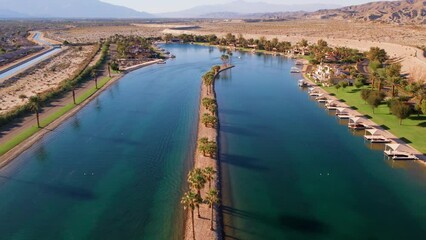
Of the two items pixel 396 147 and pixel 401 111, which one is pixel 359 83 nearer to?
pixel 401 111

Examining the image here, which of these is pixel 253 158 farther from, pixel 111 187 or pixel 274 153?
pixel 111 187

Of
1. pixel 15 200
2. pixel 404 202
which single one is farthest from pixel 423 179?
pixel 15 200

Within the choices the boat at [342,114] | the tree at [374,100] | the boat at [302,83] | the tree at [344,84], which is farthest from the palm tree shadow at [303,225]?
the boat at [302,83]

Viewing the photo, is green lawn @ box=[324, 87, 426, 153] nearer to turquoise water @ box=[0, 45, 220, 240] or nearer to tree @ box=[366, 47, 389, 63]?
turquoise water @ box=[0, 45, 220, 240]

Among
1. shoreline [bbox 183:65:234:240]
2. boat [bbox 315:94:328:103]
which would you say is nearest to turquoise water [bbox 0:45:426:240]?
shoreline [bbox 183:65:234:240]

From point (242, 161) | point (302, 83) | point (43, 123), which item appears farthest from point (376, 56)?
point (43, 123)

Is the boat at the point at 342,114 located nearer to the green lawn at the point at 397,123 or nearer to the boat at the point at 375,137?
the green lawn at the point at 397,123
